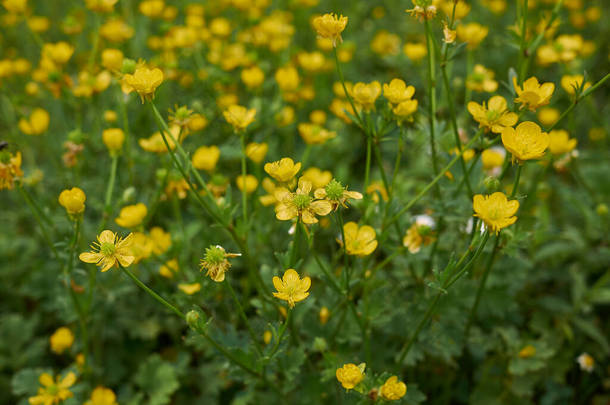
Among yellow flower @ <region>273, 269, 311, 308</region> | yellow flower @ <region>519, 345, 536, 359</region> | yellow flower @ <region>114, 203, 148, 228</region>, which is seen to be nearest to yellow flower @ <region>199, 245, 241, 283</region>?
yellow flower @ <region>273, 269, 311, 308</region>

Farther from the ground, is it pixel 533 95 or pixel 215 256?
pixel 533 95

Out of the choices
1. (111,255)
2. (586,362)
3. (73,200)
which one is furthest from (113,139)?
(586,362)

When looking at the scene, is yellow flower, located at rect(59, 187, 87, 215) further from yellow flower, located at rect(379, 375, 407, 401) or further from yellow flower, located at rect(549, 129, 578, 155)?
yellow flower, located at rect(549, 129, 578, 155)

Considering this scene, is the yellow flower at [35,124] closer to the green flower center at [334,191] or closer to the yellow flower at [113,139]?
the yellow flower at [113,139]

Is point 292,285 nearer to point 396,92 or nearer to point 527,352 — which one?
point 396,92

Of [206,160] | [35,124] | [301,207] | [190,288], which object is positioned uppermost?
[301,207]

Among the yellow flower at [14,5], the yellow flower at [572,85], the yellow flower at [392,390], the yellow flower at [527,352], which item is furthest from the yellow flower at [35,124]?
the yellow flower at [527,352]

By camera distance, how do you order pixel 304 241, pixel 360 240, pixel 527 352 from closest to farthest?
1. pixel 360 240
2. pixel 527 352
3. pixel 304 241
